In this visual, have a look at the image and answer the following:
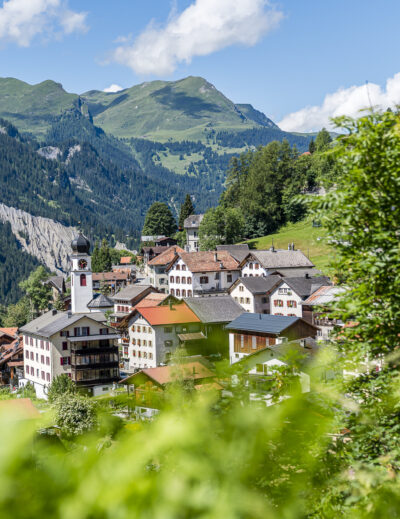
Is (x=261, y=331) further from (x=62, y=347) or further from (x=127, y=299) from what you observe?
(x=127, y=299)

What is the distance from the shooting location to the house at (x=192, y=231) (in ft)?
435

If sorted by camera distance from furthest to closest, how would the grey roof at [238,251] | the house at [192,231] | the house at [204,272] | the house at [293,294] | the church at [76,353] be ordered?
the house at [192,231], the grey roof at [238,251], the house at [204,272], the house at [293,294], the church at [76,353]

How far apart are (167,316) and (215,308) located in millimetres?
6252

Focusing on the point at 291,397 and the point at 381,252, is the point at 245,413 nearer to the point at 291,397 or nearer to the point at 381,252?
the point at 291,397

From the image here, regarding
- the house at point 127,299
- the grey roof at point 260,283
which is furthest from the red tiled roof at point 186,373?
the house at point 127,299

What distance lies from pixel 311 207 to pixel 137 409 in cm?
701

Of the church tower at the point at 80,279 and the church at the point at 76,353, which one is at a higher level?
the church tower at the point at 80,279

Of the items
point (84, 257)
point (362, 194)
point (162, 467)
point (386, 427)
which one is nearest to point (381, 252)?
point (362, 194)

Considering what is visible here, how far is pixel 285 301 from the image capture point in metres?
69.4

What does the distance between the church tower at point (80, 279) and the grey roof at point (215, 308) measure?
1200 inches

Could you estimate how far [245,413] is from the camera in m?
3.12

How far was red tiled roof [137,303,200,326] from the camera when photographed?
6272cm

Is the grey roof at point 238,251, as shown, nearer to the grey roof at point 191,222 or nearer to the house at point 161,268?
the house at point 161,268

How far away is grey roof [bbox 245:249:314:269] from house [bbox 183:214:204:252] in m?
49.1
